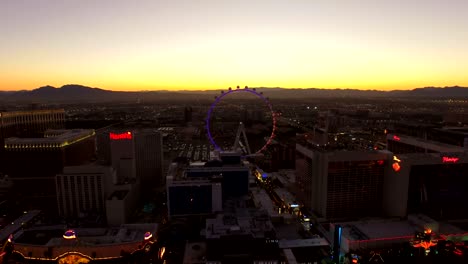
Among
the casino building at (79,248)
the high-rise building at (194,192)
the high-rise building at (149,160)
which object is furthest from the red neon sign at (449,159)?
the high-rise building at (149,160)

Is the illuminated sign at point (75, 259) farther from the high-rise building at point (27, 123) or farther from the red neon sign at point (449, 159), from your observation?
the red neon sign at point (449, 159)

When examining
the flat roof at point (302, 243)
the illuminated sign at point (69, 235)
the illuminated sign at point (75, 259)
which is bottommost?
the illuminated sign at point (75, 259)

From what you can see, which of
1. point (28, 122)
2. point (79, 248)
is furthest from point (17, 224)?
point (28, 122)

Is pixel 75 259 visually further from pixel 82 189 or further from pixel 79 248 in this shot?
pixel 82 189

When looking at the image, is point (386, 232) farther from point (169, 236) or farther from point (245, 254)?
point (169, 236)

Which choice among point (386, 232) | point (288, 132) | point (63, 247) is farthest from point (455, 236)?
point (288, 132)

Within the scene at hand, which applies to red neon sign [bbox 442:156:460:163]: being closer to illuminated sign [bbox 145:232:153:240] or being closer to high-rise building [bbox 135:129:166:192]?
illuminated sign [bbox 145:232:153:240]
